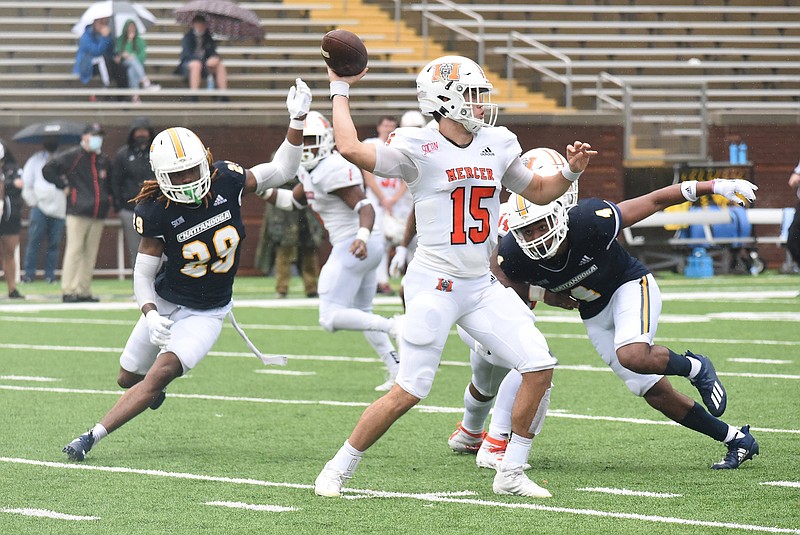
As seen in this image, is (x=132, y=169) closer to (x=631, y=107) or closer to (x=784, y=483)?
(x=631, y=107)

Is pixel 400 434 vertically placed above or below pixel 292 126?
below

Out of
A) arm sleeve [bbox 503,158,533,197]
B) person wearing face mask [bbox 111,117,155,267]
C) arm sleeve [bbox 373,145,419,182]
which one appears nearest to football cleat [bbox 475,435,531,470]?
arm sleeve [bbox 503,158,533,197]

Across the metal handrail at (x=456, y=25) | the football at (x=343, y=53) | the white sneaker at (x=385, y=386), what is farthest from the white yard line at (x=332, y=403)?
the metal handrail at (x=456, y=25)

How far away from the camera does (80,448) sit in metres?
5.96

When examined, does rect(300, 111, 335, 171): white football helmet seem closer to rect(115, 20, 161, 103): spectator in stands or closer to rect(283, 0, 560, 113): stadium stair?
rect(115, 20, 161, 103): spectator in stands

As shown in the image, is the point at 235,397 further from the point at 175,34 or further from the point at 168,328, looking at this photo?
the point at 175,34

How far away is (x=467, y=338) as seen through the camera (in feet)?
19.7

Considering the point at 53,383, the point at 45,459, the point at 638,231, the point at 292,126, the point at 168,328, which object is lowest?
the point at 638,231

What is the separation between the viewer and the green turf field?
477 cm

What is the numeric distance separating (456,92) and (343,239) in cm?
363

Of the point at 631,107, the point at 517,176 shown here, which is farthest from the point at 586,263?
the point at 631,107

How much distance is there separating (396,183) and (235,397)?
26.4 feet

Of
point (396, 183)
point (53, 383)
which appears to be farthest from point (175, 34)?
point (53, 383)

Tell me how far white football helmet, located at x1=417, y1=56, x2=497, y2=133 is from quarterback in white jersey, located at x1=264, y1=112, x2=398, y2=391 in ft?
10.2
